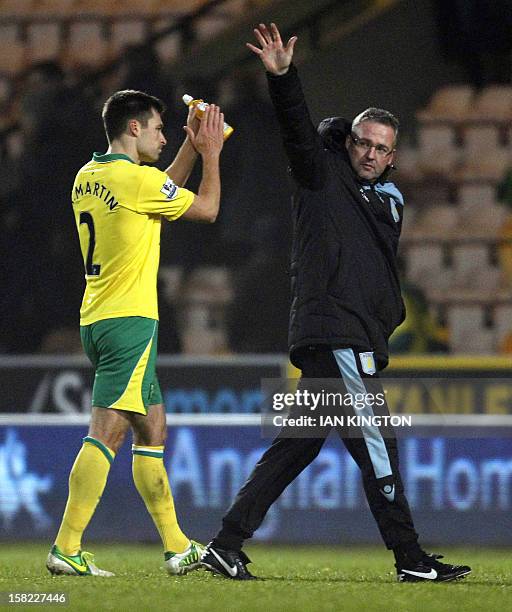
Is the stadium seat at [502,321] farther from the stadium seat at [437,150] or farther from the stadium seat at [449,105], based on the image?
the stadium seat at [449,105]

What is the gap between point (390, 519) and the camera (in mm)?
4199

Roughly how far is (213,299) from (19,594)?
5.86 m

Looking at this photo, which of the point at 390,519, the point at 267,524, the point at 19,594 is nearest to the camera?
the point at 19,594

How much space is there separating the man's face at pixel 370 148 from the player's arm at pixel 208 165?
40cm

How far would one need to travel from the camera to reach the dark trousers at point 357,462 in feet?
13.8

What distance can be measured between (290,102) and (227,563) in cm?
134

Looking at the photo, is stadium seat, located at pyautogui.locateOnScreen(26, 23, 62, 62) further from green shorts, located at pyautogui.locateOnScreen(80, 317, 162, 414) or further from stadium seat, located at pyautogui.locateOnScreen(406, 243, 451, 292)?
green shorts, located at pyautogui.locateOnScreen(80, 317, 162, 414)

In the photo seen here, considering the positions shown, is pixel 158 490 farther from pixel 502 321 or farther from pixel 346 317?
pixel 502 321

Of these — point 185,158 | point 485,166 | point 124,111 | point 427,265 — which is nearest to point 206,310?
point 427,265

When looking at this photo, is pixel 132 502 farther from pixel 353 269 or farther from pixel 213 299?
pixel 213 299

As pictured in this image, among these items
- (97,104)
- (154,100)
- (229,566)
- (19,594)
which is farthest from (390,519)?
(97,104)

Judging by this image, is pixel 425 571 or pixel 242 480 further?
pixel 242 480

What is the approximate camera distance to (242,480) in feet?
21.0

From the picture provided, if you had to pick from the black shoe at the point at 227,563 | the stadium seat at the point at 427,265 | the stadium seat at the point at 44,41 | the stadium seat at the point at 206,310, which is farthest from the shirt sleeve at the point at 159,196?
the stadium seat at the point at 44,41
